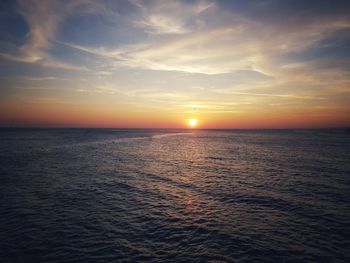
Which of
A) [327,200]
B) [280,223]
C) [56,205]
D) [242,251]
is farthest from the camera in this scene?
[327,200]

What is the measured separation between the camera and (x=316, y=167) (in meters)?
41.0

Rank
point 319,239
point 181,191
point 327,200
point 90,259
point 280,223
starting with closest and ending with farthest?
1. point 90,259
2. point 319,239
3. point 280,223
4. point 327,200
5. point 181,191

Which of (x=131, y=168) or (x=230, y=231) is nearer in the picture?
(x=230, y=231)

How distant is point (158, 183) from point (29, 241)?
57.7ft

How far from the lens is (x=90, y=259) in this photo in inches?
509

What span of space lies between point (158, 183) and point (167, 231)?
570 inches

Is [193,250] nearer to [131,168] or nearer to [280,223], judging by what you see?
[280,223]

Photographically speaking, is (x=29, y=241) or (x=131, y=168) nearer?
(x=29, y=241)

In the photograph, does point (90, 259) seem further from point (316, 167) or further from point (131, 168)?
point (316, 167)

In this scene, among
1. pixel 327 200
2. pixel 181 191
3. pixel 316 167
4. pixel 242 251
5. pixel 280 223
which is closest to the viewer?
pixel 242 251

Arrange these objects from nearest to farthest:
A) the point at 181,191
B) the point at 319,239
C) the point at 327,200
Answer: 1. the point at 319,239
2. the point at 327,200
3. the point at 181,191

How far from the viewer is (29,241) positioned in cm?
1459

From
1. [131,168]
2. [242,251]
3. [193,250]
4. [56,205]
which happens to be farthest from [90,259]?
[131,168]

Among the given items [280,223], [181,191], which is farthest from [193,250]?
[181,191]
